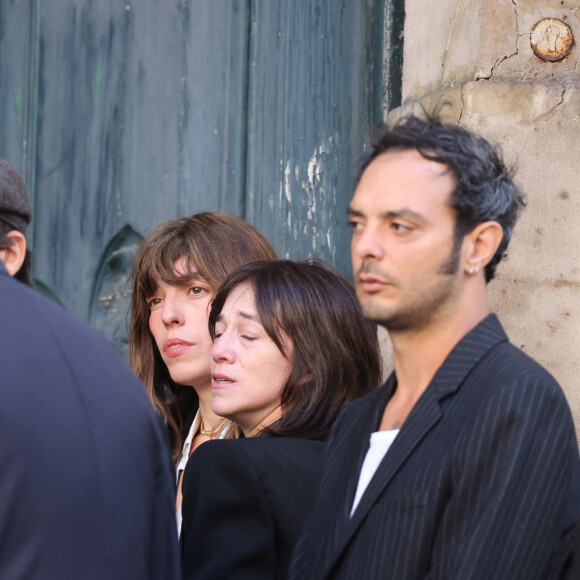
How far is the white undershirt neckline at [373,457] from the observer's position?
5.28 feet

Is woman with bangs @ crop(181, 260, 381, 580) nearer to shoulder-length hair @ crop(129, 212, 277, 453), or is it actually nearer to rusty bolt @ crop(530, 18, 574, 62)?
shoulder-length hair @ crop(129, 212, 277, 453)

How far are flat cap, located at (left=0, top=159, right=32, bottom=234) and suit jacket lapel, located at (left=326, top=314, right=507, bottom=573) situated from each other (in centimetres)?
72

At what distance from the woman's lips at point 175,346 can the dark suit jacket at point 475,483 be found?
1.03 meters

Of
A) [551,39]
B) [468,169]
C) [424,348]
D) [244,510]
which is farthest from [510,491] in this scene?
[551,39]

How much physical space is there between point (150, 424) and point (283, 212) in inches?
68.4

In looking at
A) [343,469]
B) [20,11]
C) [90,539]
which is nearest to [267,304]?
[343,469]

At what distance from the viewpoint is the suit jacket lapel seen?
4.98 ft

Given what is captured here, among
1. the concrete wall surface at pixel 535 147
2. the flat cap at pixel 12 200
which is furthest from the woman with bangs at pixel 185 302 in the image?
the flat cap at pixel 12 200

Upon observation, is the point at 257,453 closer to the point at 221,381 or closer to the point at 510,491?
the point at 221,381

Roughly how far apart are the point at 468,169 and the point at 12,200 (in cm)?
74

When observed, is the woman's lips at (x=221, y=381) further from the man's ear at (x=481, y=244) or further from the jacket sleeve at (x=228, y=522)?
the man's ear at (x=481, y=244)

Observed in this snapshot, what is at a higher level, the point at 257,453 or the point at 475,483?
the point at 475,483

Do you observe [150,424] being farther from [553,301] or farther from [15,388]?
[553,301]

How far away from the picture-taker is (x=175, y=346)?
2555mm
